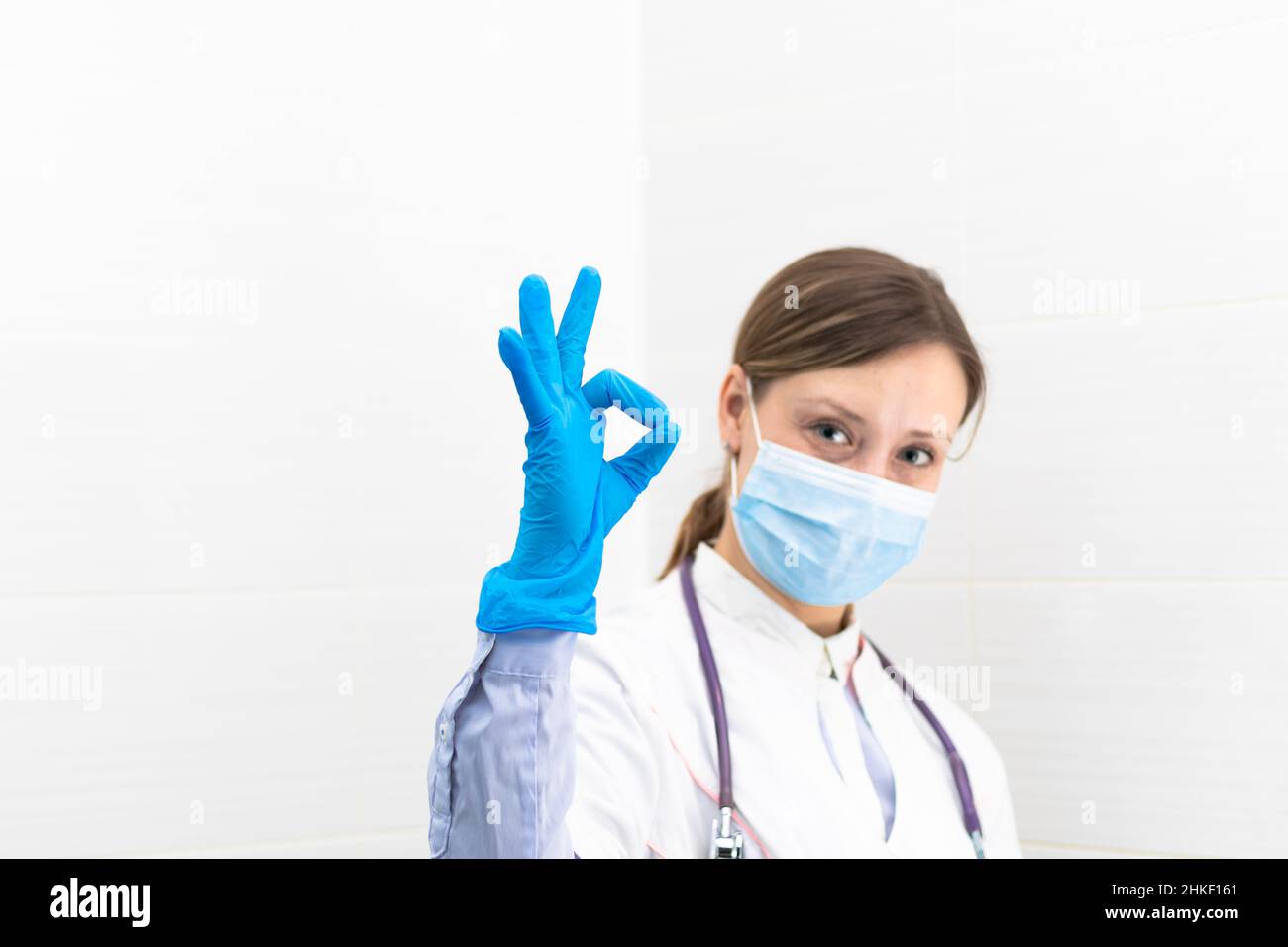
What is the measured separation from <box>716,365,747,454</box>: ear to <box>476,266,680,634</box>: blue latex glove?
0.51 m

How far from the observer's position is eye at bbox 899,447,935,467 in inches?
54.4

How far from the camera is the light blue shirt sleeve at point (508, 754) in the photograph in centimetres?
87

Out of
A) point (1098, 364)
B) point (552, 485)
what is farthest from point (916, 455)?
point (552, 485)

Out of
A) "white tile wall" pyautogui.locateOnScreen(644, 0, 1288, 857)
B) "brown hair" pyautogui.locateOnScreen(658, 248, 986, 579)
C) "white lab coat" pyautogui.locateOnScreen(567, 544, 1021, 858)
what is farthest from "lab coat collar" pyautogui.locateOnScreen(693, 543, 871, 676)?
"white tile wall" pyautogui.locateOnScreen(644, 0, 1288, 857)

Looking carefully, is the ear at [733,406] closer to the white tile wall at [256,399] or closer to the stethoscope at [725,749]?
the stethoscope at [725,749]

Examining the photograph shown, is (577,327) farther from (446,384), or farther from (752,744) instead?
(446,384)

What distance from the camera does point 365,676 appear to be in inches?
63.4

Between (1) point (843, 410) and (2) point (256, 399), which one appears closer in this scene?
(1) point (843, 410)

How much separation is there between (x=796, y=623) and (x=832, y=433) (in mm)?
243

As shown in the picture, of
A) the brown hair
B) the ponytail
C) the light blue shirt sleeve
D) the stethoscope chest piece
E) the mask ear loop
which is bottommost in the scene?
the stethoscope chest piece

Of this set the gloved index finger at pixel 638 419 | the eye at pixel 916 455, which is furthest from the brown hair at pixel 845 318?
the gloved index finger at pixel 638 419

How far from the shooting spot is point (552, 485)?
89 centimetres

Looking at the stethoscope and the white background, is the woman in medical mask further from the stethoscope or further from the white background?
the white background

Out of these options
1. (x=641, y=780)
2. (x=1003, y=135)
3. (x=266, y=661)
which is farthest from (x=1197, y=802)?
(x=266, y=661)
